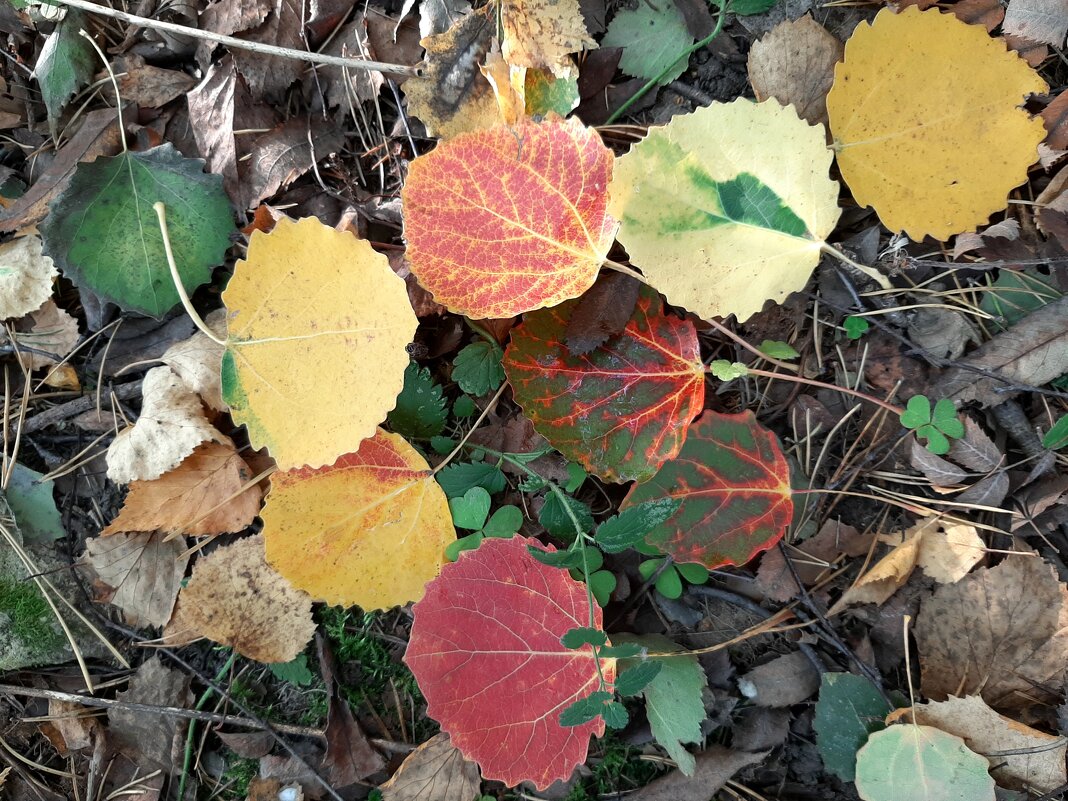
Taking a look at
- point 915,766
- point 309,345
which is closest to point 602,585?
point 915,766

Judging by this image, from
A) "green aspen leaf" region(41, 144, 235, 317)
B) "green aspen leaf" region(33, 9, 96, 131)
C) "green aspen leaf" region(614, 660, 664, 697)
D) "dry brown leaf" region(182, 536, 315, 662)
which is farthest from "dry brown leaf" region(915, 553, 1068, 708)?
"green aspen leaf" region(33, 9, 96, 131)

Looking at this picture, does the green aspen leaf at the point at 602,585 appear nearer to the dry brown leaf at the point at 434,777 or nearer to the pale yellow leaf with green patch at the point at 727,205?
the dry brown leaf at the point at 434,777

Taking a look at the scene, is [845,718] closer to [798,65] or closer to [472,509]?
[472,509]

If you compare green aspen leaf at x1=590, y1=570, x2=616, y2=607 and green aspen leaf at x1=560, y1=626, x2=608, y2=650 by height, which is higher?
green aspen leaf at x1=560, y1=626, x2=608, y2=650

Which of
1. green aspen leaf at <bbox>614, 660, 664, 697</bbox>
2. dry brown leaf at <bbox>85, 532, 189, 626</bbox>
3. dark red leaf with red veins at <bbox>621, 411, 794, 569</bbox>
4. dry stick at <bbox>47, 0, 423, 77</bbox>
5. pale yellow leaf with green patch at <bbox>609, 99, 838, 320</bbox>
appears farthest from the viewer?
dry brown leaf at <bbox>85, 532, 189, 626</bbox>

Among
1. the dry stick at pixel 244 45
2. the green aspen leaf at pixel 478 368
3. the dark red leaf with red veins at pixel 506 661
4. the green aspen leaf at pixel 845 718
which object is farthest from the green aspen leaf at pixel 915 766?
the dry stick at pixel 244 45

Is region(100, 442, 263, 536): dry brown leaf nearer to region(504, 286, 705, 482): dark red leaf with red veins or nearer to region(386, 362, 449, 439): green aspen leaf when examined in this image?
region(386, 362, 449, 439): green aspen leaf
